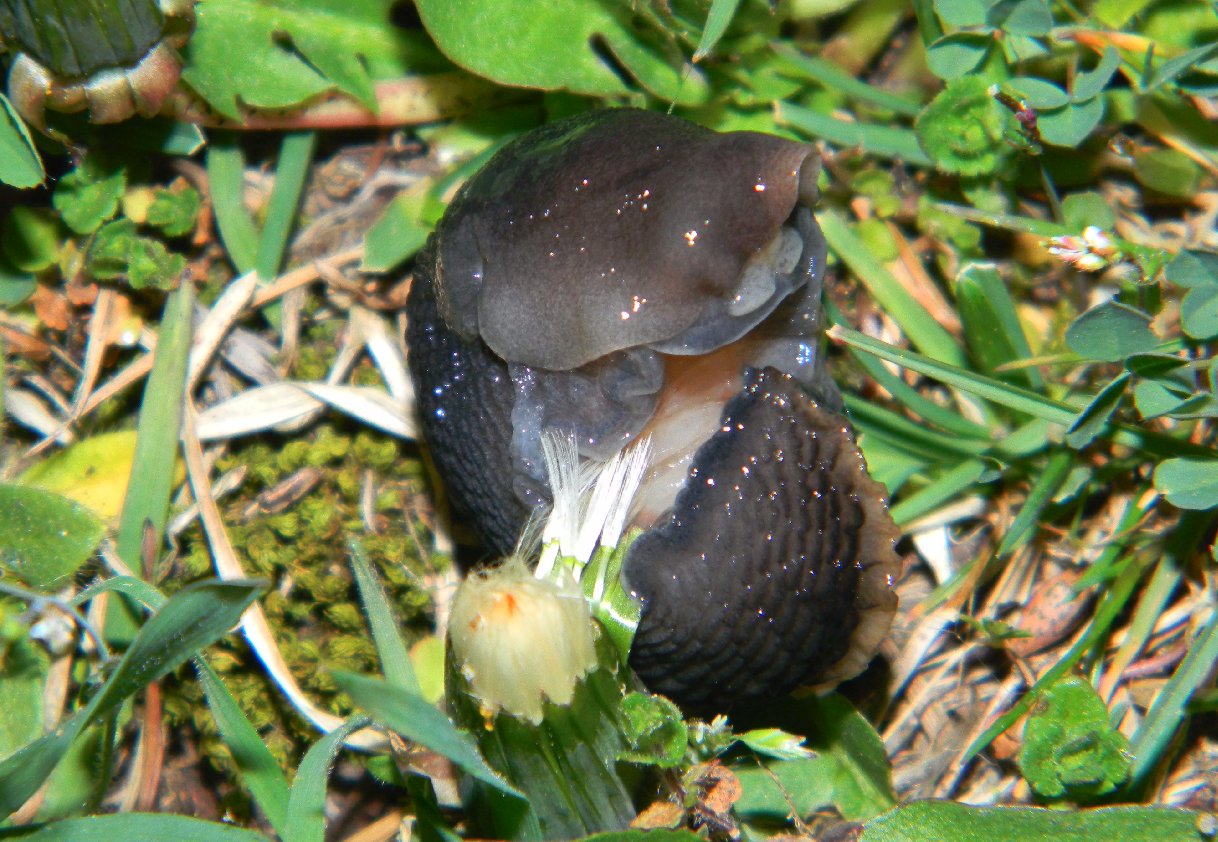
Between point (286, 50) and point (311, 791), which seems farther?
point (286, 50)

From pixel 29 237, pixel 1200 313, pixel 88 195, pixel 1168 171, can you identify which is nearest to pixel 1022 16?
pixel 1168 171

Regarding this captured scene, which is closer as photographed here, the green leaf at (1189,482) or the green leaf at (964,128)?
the green leaf at (1189,482)

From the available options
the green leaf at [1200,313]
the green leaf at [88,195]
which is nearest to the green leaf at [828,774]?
the green leaf at [1200,313]

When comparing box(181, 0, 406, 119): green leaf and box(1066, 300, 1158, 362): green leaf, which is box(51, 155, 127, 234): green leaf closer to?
box(181, 0, 406, 119): green leaf

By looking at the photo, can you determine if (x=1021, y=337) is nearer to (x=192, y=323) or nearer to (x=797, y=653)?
(x=797, y=653)

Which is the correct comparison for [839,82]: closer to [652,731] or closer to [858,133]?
[858,133]

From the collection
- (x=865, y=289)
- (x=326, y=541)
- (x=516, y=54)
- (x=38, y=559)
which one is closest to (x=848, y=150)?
(x=865, y=289)

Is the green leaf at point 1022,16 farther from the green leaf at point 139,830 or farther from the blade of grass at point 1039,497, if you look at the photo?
→ the green leaf at point 139,830
